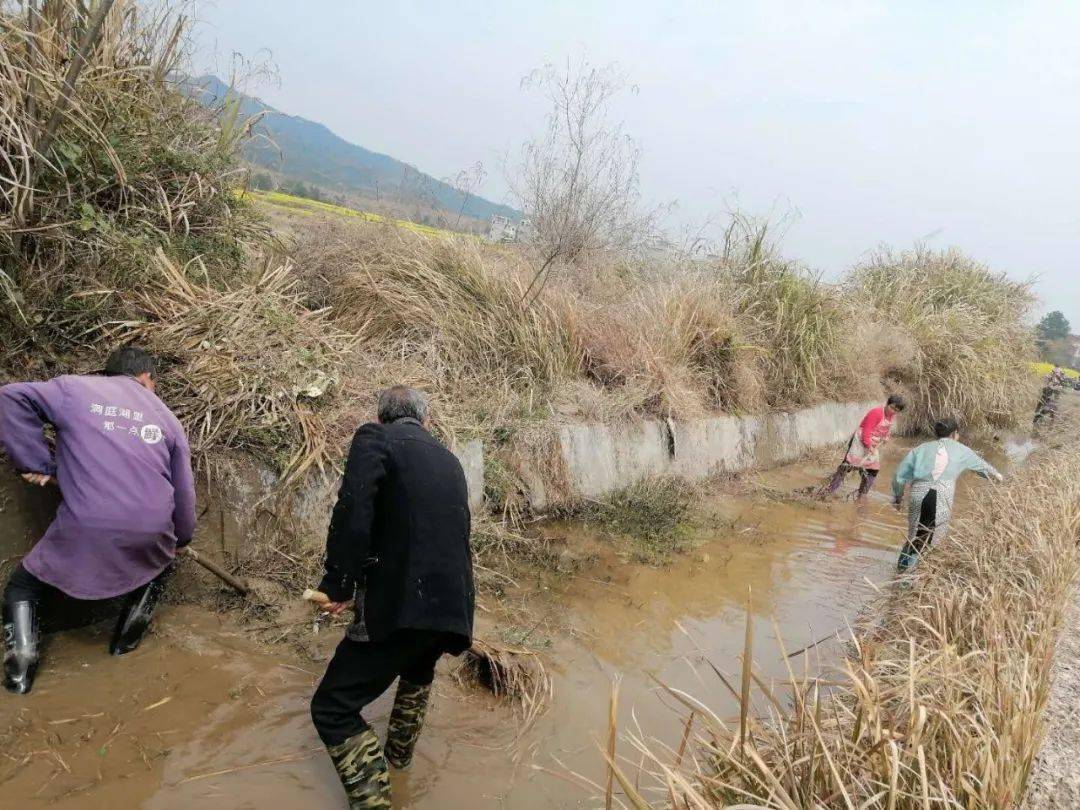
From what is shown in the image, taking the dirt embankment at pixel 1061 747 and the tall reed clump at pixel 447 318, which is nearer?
the dirt embankment at pixel 1061 747

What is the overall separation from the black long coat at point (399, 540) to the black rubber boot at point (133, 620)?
132 cm

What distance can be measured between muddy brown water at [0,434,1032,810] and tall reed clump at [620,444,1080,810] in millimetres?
373

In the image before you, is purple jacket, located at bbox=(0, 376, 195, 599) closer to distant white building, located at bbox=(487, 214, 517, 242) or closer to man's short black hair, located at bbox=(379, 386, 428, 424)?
man's short black hair, located at bbox=(379, 386, 428, 424)

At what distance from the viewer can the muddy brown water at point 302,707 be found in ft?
8.37

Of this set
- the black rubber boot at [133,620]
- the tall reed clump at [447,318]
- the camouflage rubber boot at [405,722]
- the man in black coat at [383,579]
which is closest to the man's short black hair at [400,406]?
the man in black coat at [383,579]

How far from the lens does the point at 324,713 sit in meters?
2.40

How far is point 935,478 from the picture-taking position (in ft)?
16.5

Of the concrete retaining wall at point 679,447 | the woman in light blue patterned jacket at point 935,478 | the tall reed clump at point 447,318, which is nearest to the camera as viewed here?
the woman in light blue patterned jacket at point 935,478

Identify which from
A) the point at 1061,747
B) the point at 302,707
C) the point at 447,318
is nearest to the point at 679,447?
the point at 447,318

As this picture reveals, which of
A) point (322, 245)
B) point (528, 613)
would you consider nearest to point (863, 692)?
point (528, 613)

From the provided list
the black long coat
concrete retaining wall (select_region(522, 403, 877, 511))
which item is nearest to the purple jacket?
the black long coat

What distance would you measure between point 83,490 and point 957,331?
46.3 ft

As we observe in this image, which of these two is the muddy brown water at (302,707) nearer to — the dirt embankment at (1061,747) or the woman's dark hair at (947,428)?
the dirt embankment at (1061,747)

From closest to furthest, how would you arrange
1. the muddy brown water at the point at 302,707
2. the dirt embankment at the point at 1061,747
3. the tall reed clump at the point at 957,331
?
the dirt embankment at the point at 1061,747
the muddy brown water at the point at 302,707
the tall reed clump at the point at 957,331
